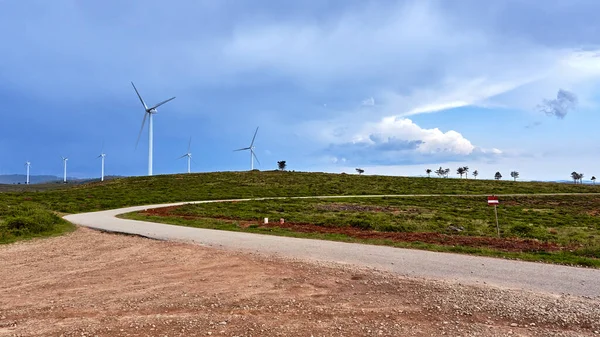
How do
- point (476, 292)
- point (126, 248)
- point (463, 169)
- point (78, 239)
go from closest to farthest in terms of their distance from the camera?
1. point (476, 292)
2. point (126, 248)
3. point (78, 239)
4. point (463, 169)

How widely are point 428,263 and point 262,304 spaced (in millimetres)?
6688

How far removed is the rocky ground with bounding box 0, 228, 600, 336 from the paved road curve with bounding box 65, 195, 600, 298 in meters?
0.98

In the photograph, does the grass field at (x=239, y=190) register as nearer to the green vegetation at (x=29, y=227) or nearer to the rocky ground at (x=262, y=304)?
the green vegetation at (x=29, y=227)

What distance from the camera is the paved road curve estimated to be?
10258 millimetres

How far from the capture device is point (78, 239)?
1925cm

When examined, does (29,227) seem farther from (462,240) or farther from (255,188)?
(255,188)

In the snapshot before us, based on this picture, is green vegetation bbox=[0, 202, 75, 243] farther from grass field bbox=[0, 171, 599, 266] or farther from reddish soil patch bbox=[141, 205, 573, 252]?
grass field bbox=[0, 171, 599, 266]

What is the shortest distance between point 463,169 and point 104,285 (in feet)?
495

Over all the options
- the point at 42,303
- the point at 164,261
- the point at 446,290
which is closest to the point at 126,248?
the point at 164,261

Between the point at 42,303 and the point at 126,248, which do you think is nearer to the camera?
the point at 42,303

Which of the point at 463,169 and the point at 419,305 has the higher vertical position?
the point at 463,169

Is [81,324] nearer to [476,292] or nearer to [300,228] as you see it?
[476,292]

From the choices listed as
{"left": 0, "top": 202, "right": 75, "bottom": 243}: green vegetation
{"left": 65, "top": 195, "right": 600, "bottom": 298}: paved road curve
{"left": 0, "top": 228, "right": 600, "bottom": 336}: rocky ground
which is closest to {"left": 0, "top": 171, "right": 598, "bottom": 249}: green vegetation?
{"left": 0, "top": 202, "right": 75, "bottom": 243}: green vegetation

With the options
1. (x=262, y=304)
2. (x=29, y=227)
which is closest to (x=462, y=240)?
(x=262, y=304)
